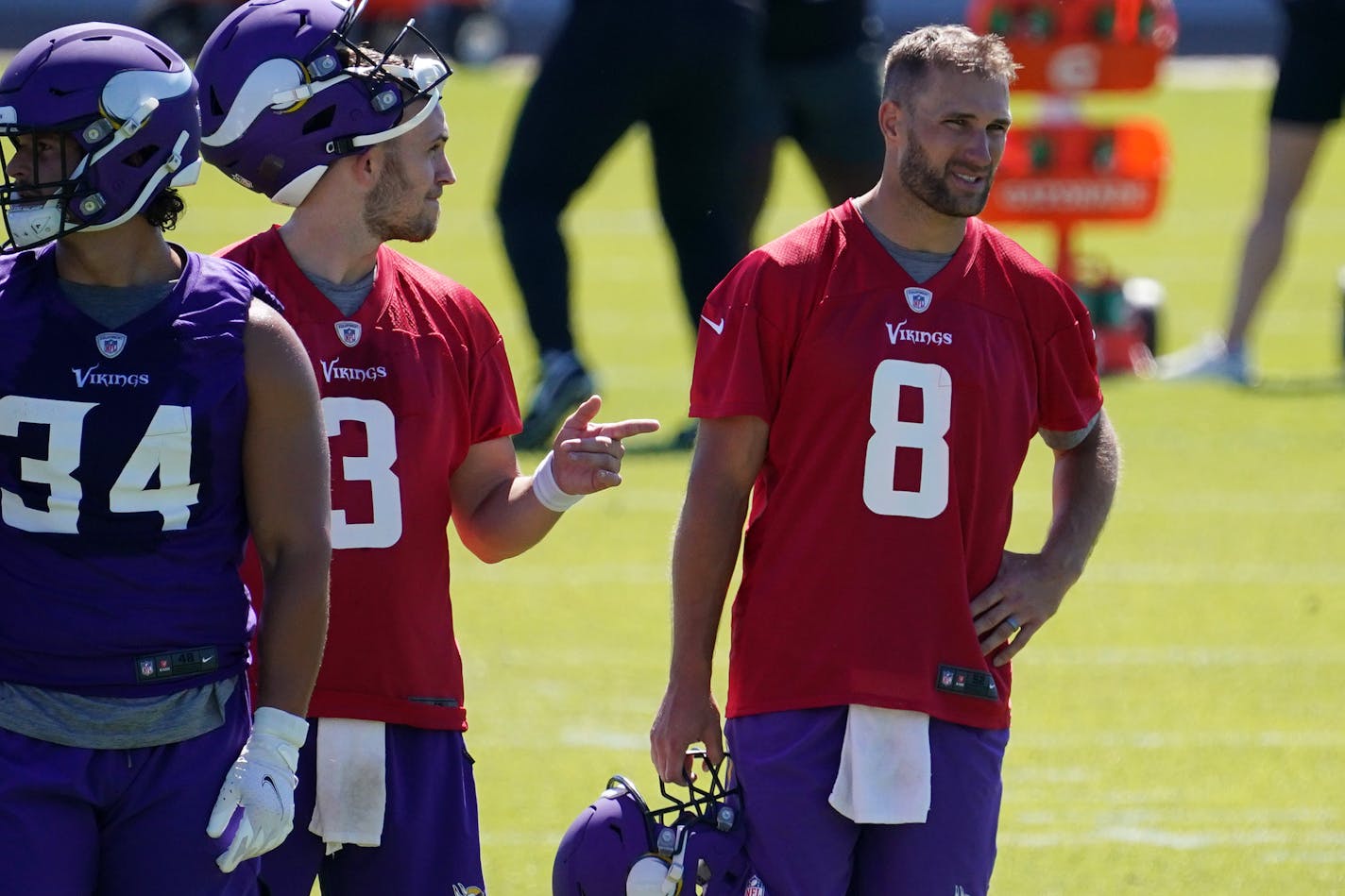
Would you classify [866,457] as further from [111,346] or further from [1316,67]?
[1316,67]

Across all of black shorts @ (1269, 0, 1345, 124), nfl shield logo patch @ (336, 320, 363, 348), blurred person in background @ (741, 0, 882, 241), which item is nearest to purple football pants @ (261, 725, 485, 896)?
nfl shield logo patch @ (336, 320, 363, 348)

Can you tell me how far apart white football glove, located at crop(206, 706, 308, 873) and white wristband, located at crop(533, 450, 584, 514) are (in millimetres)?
793

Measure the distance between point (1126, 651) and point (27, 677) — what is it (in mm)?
4782

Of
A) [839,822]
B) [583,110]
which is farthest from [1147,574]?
[839,822]

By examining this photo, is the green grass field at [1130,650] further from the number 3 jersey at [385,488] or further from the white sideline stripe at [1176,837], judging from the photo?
the number 3 jersey at [385,488]

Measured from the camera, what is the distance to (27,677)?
353 cm

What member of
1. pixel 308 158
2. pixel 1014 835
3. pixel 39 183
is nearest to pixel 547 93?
pixel 1014 835

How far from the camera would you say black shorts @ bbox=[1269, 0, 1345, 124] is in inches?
428

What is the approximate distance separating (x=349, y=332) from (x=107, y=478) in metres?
0.72

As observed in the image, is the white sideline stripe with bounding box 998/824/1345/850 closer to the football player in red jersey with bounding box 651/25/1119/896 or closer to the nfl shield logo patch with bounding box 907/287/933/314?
the football player in red jersey with bounding box 651/25/1119/896

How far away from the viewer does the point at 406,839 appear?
4031 millimetres

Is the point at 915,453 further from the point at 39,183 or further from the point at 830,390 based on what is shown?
the point at 39,183

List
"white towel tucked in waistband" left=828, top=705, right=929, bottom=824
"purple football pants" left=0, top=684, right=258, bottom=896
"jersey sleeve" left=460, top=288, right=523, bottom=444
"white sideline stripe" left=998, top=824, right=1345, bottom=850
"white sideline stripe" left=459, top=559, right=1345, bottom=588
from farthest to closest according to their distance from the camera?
"white sideline stripe" left=459, top=559, right=1345, bottom=588 < "white sideline stripe" left=998, top=824, right=1345, bottom=850 < "jersey sleeve" left=460, top=288, right=523, bottom=444 < "white towel tucked in waistband" left=828, top=705, right=929, bottom=824 < "purple football pants" left=0, top=684, right=258, bottom=896

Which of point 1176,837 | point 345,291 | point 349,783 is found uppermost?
point 345,291
